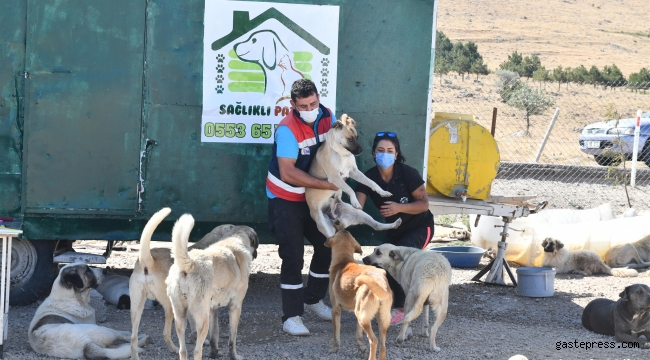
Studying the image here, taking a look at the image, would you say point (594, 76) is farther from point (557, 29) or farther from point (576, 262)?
point (576, 262)

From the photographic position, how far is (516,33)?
43.7 meters

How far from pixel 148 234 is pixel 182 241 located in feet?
1.30

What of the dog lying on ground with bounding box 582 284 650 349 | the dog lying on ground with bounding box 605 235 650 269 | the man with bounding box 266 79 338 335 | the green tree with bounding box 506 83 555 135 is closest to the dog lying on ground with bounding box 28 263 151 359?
the man with bounding box 266 79 338 335

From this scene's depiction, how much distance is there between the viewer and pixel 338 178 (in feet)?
20.6

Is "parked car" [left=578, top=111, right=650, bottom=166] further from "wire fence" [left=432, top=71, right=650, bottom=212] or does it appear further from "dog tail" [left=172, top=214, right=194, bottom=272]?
"dog tail" [left=172, top=214, right=194, bottom=272]

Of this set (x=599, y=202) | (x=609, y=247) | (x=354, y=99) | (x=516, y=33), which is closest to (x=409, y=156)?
(x=354, y=99)

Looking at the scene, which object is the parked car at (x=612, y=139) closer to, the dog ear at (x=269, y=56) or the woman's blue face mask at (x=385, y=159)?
the woman's blue face mask at (x=385, y=159)

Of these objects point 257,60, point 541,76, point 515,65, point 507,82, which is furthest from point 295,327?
point 515,65

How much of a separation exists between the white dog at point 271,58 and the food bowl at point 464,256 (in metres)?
3.04

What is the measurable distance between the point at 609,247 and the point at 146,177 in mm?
5636

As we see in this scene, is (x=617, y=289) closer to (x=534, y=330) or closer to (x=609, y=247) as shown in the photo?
(x=609, y=247)

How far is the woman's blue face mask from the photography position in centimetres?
672

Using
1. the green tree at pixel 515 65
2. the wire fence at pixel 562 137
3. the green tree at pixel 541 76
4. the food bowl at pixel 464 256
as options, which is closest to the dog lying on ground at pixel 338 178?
the food bowl at pixel 464 256

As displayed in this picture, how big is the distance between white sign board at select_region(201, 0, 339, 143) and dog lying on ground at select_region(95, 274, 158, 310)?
1557 mm
